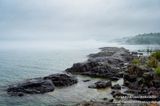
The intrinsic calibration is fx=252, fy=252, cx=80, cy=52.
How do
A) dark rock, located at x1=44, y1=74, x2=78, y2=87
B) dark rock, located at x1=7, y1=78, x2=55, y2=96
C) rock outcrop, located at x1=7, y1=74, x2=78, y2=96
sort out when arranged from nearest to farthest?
dark rock, located at x1=7, y1=78, x2=55, y2=96
rock outcrop, located at x1=7, y1=74, x2=78, y2=96
dark rock, located at x1=44, y1=74, x2=78, y2=87

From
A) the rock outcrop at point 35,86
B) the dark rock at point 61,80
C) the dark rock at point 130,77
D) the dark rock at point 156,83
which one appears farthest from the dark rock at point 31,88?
the dark rock at point 156,83

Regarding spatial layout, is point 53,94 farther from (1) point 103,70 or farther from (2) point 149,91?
(1) point 103,70

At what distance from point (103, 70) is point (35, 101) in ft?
158

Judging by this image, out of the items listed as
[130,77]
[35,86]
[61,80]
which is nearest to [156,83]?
[130,77]

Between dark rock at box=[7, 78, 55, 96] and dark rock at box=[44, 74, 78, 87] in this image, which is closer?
dark rock at box=[7, 78, 55, 96]

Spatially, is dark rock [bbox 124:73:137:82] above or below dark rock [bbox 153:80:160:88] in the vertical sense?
above

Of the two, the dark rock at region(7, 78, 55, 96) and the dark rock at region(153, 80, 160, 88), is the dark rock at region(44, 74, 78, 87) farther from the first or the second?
the dark rock at region(153, 80, 160, 88)

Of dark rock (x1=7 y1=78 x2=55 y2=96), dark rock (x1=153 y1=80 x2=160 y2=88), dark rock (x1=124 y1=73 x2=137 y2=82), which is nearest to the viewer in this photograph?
dark rock (x1=7 y1=78 x2=55 y2=96)

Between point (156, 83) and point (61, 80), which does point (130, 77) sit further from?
point (61, 80)

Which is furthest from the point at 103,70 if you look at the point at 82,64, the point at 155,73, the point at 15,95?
the point at 15,95

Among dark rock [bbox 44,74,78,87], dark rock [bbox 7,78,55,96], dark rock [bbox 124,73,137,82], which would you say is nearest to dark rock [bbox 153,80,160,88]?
dark rock [bbox 124,73,137,82]

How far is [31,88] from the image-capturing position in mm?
76688

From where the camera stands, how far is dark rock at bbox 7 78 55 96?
242ft

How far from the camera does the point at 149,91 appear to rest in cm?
7225
